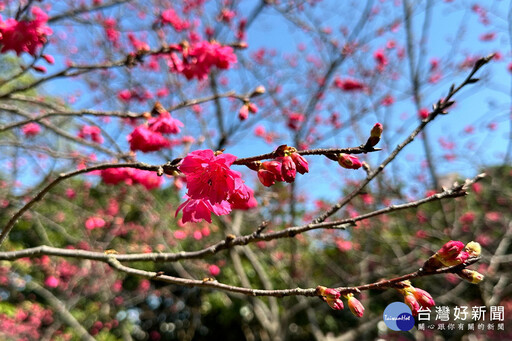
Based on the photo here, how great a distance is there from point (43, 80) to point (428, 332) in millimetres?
6164

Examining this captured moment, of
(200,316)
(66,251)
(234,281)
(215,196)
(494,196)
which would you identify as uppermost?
(494,196)

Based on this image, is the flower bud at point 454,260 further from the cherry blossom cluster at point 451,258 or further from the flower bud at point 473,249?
the flower bud at point 473,249

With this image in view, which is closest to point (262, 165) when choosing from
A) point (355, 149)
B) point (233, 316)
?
point (355, 149)

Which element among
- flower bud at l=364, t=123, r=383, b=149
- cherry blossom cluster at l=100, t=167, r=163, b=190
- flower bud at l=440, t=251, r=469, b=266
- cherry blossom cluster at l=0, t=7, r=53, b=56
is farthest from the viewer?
cherry blossom cluster at l=100, t=167, r=163, b=190

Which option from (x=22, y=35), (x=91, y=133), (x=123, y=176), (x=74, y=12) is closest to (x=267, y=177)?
(x=22, y=35)

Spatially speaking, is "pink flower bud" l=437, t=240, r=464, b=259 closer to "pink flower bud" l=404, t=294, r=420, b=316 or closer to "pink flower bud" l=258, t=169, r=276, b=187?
"pink flower bud" l=404, t=294, r=420, b=316

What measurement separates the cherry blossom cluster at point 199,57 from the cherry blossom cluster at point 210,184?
121 centimetres

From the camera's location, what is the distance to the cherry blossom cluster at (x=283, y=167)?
81 centimetres

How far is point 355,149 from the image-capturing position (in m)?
0.77

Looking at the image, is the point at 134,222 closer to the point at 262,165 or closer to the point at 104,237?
the point at 104,237

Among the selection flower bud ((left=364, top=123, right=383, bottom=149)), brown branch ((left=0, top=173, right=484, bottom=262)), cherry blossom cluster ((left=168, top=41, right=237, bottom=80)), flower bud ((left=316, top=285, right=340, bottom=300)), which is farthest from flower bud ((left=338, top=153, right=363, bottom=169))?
cherry blossom cluster ((left=168, top=41, right=237, bottom=80))

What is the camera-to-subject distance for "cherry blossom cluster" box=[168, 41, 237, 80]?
1.96 meters

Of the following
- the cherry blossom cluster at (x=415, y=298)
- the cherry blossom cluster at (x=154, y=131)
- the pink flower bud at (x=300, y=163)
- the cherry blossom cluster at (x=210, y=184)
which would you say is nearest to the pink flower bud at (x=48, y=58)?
the cherry blossom cluster at (x=154, y=131)

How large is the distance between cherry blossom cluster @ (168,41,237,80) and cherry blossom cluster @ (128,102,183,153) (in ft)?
1.60
